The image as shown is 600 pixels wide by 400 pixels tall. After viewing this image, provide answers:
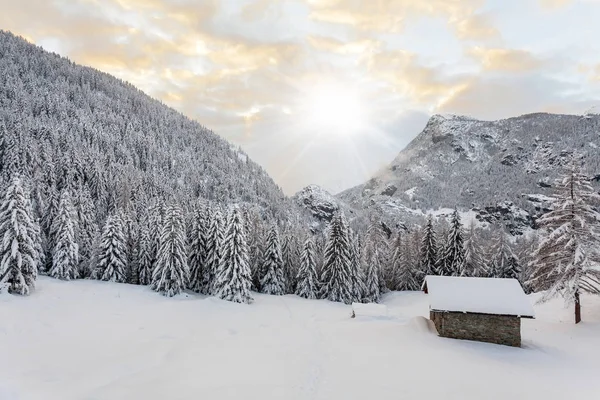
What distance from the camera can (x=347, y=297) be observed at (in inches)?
2069

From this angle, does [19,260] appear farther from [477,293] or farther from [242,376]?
[477,293]

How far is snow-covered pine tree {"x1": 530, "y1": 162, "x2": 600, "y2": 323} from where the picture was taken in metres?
28.3

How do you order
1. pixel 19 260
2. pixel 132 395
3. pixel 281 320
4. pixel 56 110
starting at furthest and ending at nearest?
1. pixel 56 110
2. pixel 281 320
3. pixel 19 260
4. pixel 132 395

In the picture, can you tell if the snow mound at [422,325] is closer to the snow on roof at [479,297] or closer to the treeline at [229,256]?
the snow on roof at [479,297]

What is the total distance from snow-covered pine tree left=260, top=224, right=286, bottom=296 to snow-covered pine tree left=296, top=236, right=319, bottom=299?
3.15 metres

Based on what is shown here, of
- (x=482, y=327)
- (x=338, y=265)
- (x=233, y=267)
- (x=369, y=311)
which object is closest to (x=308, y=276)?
(x=338, y=265)

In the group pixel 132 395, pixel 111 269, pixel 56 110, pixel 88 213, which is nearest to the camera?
pixel 132 395

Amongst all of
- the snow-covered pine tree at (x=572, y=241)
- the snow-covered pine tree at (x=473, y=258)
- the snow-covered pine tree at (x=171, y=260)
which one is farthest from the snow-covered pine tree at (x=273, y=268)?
the snow-covered pine tree at (x=572, y=241)

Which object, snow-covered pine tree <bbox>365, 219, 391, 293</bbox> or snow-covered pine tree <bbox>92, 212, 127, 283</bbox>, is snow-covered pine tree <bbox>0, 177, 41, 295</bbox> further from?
snow-covered pine tree <bbox>365, 219, 391, 293</bbox>

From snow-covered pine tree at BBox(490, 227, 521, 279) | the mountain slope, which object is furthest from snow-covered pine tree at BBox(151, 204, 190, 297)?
snow-covered pine tree at BBox(490, 227, 521, 279)

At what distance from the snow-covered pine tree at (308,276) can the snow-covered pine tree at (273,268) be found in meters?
3.15

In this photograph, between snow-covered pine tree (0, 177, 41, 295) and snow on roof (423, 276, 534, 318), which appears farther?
snow-covered pine tree (0, 177, 41, 295)

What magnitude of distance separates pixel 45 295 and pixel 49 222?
28.1 meters

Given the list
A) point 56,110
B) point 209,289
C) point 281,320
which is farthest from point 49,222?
point 56,110
